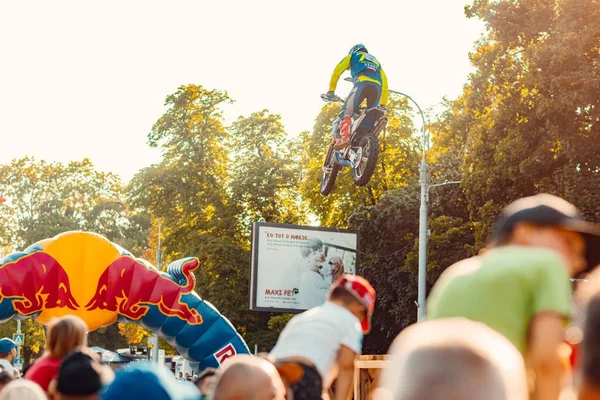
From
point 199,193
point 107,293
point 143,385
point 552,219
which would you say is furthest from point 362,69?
point 199,193

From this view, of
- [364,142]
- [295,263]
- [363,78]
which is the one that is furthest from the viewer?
[295,263]

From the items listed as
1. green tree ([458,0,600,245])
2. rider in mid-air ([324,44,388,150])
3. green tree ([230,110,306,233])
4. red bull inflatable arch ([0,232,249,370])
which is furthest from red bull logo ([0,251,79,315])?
green tree ([230,110,306,233])

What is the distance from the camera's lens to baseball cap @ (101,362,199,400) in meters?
2.75

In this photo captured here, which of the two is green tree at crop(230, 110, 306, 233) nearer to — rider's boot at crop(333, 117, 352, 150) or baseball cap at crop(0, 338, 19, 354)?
rider's boot at crop(333, 117, 352, 150)

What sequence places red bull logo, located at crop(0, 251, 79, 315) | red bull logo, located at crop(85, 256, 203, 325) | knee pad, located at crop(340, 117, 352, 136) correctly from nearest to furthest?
red bull logo, located at crop(0, 251, 79, 315) → red bull logo, located at crop(85, 256, 203, 325) → knee pad, located at crop(340, 117, 352, 136)

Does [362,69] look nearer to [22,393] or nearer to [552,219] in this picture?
[22,393]

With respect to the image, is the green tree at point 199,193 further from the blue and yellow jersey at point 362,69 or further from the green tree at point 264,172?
the blue and yellow jersey at point 362,69

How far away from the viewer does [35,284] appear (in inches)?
706

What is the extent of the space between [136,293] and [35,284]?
65.7 inches

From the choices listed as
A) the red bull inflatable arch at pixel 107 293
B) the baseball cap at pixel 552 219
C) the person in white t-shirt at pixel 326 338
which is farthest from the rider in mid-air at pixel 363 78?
the baseball cap at pixel 552 219

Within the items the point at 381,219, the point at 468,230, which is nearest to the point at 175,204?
the point at 381,219

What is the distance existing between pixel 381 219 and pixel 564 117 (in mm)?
12491

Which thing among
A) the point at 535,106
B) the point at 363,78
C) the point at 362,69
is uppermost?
A: the point at 535,106

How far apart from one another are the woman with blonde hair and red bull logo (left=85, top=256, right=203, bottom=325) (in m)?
12.4
